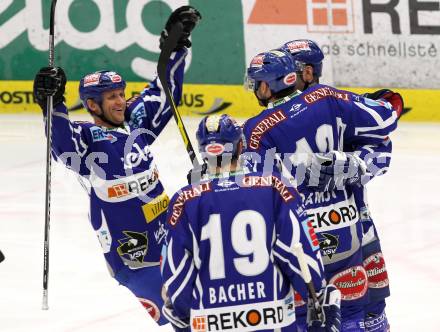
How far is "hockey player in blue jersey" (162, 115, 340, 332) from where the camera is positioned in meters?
4.26

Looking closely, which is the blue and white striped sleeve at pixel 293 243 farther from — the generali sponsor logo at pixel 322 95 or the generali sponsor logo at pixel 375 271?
the generali sponsor logo at pixel 375 271

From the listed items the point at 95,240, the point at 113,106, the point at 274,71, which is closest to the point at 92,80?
the point at 113,106

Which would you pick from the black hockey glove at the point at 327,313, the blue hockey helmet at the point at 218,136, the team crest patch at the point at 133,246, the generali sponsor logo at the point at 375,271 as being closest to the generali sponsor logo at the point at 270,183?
the blue hockey helmet at the point at 218,136

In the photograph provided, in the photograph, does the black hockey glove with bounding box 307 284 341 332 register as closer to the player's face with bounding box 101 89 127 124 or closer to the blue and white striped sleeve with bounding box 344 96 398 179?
the blue and white striped sleeve with bounding box 344 96 398 179

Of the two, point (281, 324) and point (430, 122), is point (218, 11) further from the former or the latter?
point (281, 324)

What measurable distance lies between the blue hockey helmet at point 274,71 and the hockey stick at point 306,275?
1.06m

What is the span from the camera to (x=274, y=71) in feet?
16.8

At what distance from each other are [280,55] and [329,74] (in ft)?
21.9

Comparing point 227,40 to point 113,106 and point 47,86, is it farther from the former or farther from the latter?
point 47,86

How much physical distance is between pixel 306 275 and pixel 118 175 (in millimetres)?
1864

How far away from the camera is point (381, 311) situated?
5.66 m

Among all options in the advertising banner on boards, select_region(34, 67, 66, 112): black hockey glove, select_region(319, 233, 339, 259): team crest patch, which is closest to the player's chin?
select_region(34, 67, 66, 112): black hockey glove

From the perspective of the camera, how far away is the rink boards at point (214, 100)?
37.8 feet

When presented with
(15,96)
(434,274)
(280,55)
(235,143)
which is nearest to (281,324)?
(235,143)
